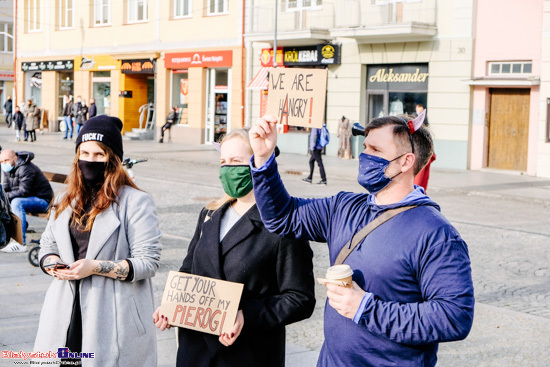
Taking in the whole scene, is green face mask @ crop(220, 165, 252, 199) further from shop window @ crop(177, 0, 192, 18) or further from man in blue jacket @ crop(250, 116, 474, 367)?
shop window @ crop(177, 0, 192, 18)

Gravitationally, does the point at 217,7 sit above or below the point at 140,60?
above

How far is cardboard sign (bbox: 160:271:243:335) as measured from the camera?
11.5ft

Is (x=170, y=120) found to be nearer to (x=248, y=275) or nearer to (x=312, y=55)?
(x=312, y=55)

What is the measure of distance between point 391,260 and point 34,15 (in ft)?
150

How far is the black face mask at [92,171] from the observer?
13.5ft

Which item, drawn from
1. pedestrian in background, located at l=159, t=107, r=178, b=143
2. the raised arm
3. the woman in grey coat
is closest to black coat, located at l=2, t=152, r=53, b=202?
the woman in grey coat

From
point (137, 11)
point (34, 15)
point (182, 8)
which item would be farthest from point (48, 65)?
point (182, 8)

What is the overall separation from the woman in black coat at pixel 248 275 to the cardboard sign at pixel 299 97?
218 millimetres

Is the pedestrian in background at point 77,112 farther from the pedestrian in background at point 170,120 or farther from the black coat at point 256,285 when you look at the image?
the black coat at point 256,285

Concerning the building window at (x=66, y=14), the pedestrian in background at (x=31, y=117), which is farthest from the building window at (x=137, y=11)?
the pedestrian in background at (x=31, y=117)

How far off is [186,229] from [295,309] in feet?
28.6

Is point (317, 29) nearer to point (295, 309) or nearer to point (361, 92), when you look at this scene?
point (361, 92)

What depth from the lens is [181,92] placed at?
35.3m

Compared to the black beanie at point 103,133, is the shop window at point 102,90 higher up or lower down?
higher up
